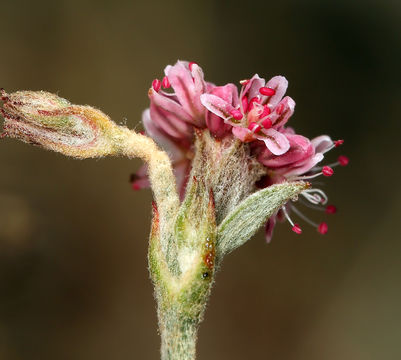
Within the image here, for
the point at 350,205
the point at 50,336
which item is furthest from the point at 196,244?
the point at 350,205

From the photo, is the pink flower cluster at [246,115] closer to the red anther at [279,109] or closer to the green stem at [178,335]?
the red anther at [279,109]

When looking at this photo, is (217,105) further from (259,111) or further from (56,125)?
(56,125)

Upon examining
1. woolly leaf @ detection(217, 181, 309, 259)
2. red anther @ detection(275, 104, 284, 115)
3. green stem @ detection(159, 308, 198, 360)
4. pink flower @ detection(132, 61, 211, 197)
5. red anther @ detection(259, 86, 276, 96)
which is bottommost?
green stem @ detection(159, 308, 198, 360)

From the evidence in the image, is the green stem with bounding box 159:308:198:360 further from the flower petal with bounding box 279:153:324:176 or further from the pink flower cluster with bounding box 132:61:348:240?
the flower petal with bounding box 279:153:324:176

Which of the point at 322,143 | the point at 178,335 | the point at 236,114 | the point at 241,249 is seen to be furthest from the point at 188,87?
the point at 241,249

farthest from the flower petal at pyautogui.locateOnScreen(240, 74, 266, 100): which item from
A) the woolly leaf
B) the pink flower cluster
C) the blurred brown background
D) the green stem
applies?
the blurred brown background

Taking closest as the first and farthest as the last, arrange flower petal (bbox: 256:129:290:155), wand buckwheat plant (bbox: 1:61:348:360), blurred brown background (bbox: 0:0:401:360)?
wand buckwheat plant (bbox: 1:61:348:360), flower petal (bbox: 256:129:290:155), blurred brown background (bbox: 0:0:401:360)

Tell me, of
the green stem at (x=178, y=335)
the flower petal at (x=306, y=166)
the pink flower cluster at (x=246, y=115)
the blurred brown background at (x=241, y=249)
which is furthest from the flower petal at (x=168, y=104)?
the blurred brown background at (x=241, y=249)

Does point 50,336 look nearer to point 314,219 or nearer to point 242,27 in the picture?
point 314,219
